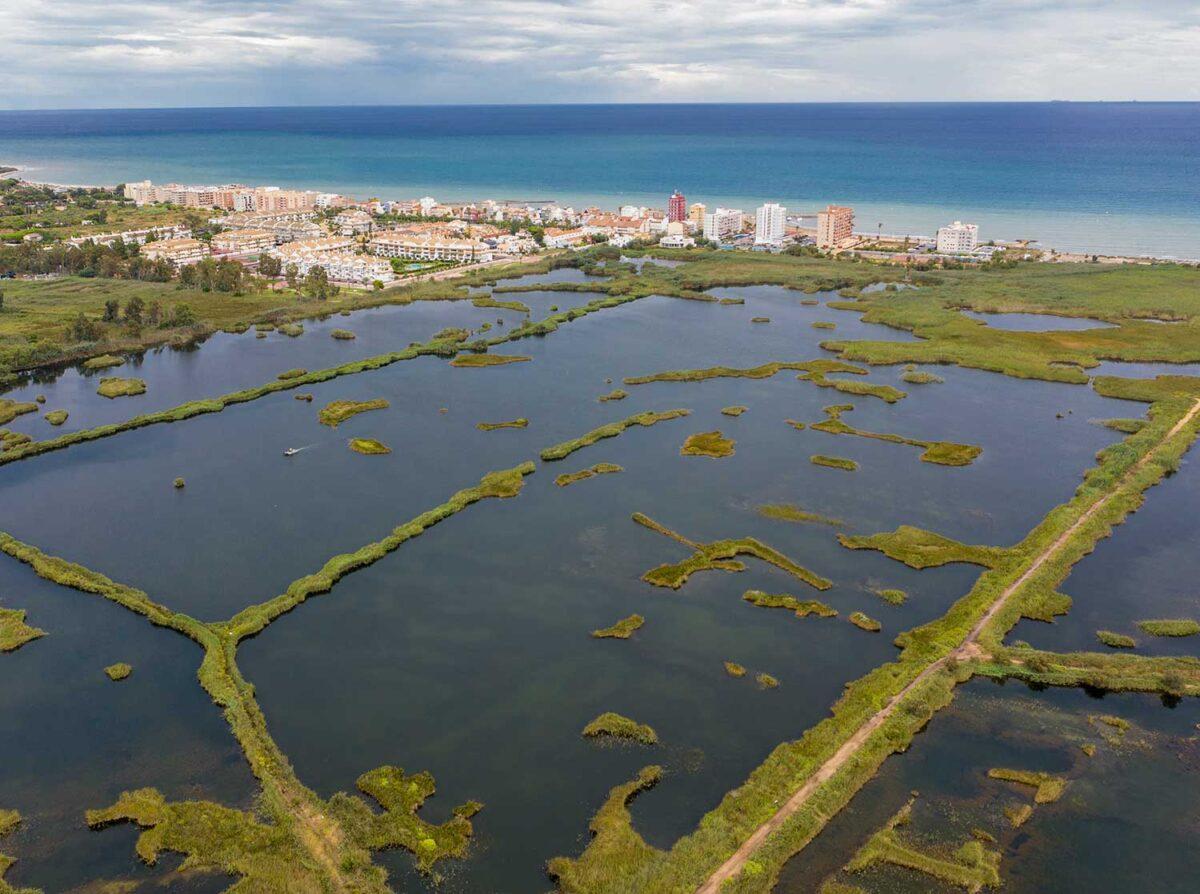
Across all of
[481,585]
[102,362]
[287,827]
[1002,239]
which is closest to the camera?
[287,827]

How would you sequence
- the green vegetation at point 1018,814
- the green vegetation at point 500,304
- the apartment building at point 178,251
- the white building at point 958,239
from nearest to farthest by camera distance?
the green vegetation at point 1018,814, the green vegetation at point 500,304, the apartment building at point 178,251, the white building at point 958,239

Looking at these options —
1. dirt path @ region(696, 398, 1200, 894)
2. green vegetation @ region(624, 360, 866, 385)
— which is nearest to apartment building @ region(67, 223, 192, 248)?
green vegetation @ region(624, 360, 866, 385)

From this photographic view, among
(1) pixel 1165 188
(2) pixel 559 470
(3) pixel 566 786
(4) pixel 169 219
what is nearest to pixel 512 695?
(3) pixel 566 786

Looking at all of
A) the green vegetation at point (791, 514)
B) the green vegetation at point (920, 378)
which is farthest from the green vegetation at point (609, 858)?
the green vegetation at point (920, 378)

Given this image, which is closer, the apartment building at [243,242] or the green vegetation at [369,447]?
the green vegetation at [369,447]

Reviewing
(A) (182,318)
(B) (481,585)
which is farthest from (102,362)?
(B) (481,585)

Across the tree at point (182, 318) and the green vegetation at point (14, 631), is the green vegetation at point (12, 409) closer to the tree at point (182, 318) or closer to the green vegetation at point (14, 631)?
the tree at point (182, 318)

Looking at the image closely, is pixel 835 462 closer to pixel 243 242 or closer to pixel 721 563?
pixel 721 563
